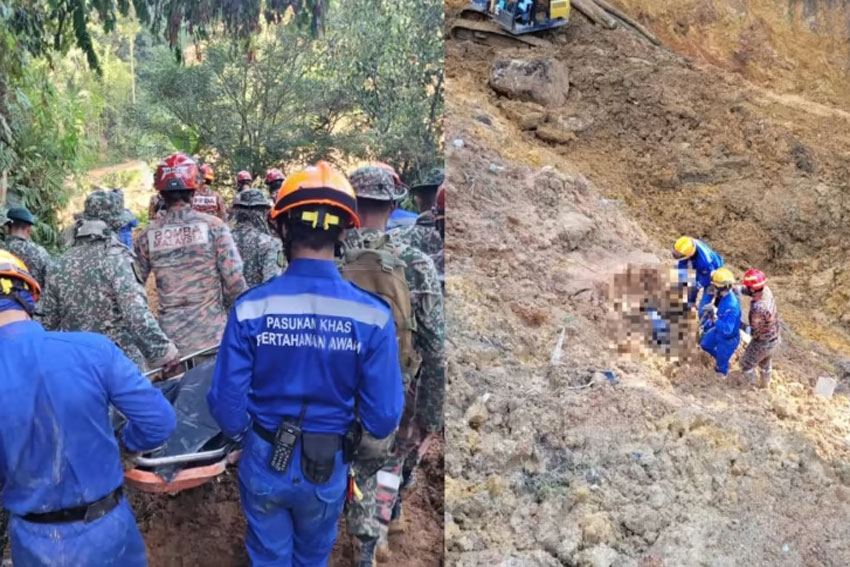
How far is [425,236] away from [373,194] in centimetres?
76

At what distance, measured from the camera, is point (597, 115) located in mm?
12844

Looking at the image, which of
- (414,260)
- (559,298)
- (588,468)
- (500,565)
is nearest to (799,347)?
(559,298)

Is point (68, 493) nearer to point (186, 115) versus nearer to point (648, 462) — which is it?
point (186, 115)

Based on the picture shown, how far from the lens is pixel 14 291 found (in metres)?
2.18

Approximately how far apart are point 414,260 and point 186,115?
3.83ft

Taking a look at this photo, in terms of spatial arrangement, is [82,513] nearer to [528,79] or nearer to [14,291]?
[14,291]

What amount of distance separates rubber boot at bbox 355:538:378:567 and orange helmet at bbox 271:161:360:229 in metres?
1.23

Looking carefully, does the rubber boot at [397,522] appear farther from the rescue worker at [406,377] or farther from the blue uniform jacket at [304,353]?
the blue uniform jacket at [304,353]

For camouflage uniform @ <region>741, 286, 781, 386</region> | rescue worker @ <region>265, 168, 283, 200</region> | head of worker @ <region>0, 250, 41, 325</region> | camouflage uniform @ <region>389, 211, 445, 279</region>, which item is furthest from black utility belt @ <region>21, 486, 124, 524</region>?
camouflage uniform @ <region>741, 286, 781, 386</region>

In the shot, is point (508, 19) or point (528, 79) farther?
point (508, 19)

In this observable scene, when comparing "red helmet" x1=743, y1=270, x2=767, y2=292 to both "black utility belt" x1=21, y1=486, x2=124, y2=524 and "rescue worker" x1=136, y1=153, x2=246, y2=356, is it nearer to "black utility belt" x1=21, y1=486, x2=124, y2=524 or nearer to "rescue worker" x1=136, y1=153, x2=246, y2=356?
"rescue worker" x1=136, y1=153, x2=246, y2=356

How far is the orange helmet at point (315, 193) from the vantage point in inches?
92.6

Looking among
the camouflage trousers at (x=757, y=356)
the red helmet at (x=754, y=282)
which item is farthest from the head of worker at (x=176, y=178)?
the camouflage trousers at (x=757, y=356)

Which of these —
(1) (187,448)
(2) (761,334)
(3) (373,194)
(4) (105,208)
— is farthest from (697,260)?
(1) (187,448)
